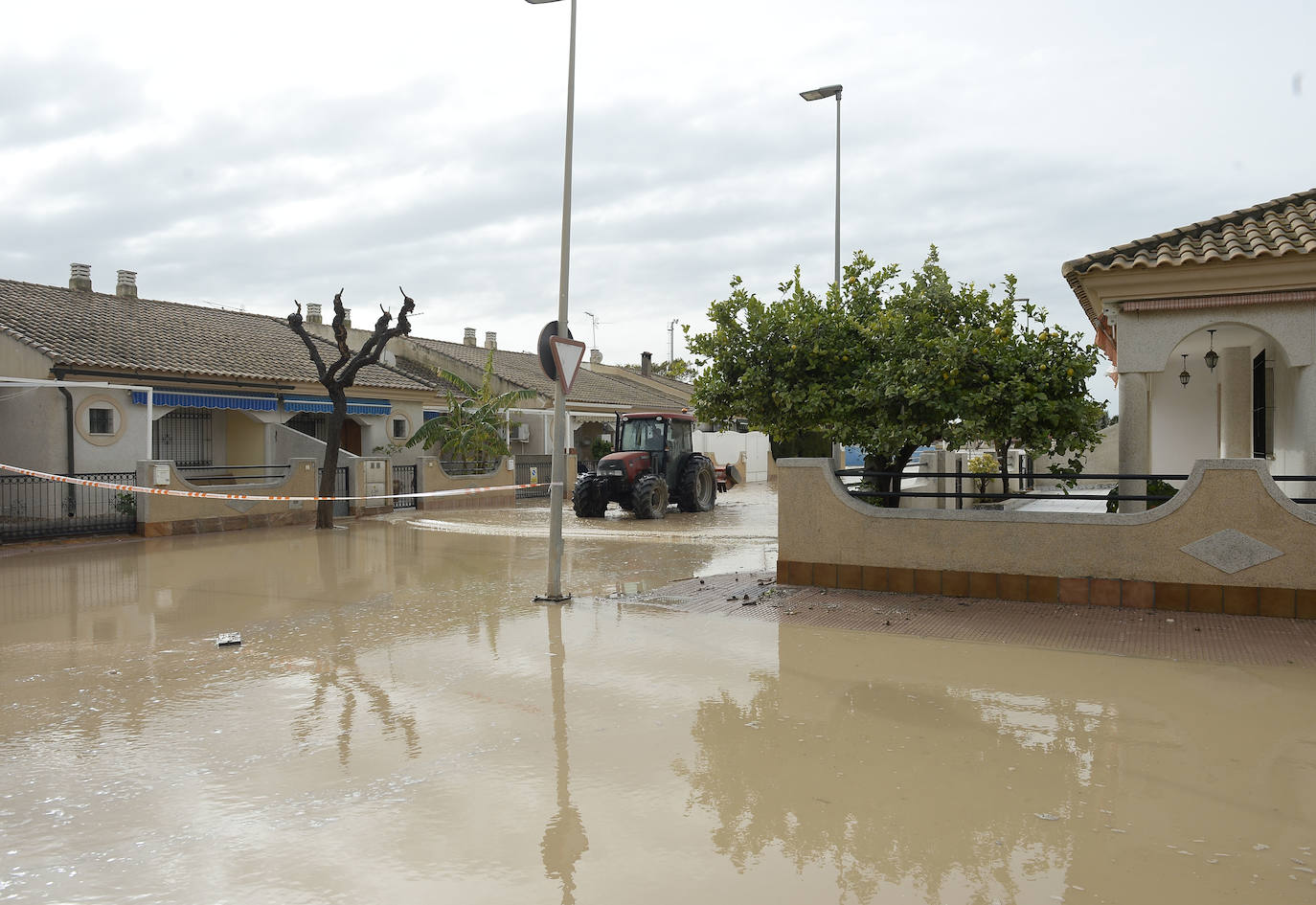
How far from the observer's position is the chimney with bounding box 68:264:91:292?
1014 inches

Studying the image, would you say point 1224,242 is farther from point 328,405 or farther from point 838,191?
point 328,405

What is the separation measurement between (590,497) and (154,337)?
1180 centimetres

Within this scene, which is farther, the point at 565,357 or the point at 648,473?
the point at 648,473

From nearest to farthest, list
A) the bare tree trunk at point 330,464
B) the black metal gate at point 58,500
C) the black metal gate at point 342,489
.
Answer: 1. the black metal gate at point 58,500
2. the bare tree trunk at point 330,464
3. the black metal gate at point 342,489

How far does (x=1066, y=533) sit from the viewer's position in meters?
9.12

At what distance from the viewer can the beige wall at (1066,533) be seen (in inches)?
329

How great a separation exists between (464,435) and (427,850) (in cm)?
2294

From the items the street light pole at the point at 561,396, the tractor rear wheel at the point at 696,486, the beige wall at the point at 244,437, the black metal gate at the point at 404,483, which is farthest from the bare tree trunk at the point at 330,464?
the street light pole at the point at 561,396

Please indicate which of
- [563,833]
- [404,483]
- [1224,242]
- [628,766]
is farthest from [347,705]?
[404,483]

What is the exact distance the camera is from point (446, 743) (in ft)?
17.6

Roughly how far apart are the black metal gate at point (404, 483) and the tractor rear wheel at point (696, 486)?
21.6 feet

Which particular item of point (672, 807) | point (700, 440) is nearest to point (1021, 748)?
point (672, 807)

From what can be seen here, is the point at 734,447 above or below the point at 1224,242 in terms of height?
below

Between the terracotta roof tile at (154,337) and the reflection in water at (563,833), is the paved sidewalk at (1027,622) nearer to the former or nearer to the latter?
the reflection in water at (563,833)
